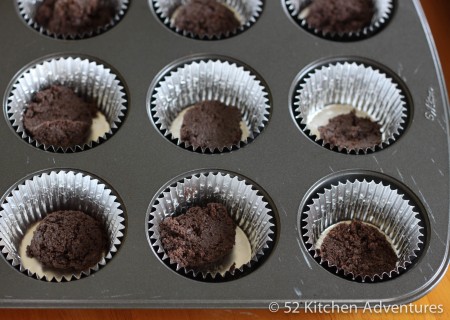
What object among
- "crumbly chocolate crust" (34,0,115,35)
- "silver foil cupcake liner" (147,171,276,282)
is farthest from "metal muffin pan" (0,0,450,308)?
"crumbly chocolate crust" (34,0,115,35)

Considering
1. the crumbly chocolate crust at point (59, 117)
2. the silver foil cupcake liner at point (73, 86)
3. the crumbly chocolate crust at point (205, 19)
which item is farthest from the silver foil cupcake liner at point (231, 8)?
the crumbly chocolate crust at point (59, 117)

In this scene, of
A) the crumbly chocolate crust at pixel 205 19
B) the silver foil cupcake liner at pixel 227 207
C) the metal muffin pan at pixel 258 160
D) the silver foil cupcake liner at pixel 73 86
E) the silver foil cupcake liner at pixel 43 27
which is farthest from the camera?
the crumbly chocolate crust at pixel 205 19

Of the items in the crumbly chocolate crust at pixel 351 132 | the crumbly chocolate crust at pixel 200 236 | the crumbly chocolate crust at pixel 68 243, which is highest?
the crumbly chocolate crust at pixel 351 132

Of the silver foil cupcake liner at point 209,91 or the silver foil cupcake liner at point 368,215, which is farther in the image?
the silver foil cupcake liner at point 209,91

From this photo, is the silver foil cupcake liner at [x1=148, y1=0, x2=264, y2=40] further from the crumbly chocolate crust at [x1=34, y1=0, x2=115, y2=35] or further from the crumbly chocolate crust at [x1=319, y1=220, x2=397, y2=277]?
the crumbly chocolate crust at [x1=319, y1=220, x2=397, y2=277]

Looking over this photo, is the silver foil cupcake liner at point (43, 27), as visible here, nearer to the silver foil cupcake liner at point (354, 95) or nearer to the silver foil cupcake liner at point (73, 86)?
the silver foil cupcake liner at point (73, 86)

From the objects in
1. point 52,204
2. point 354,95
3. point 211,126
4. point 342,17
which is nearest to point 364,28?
point 342,17

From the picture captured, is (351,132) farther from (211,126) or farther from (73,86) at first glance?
(73,86)
